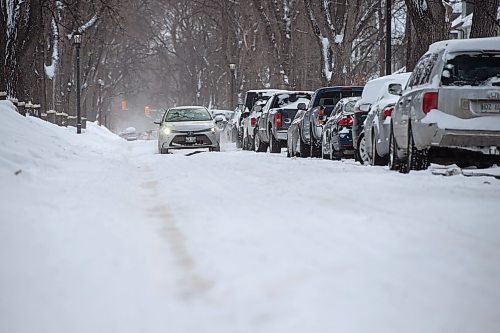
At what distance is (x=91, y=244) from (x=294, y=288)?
1.89 m

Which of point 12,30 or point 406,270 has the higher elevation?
point 12,30

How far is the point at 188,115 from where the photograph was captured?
85.3ft

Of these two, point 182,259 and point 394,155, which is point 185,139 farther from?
point 182,259

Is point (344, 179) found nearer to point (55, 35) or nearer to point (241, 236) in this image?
point (241, 236)

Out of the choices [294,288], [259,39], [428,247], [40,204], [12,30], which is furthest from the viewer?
[259,39]

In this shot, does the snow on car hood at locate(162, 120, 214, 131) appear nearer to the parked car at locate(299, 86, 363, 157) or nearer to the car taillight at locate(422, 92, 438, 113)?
the parked car at locate(299, 86, 363, 157)

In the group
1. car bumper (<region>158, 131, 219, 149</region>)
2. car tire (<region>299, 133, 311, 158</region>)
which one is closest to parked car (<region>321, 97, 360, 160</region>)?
car tire (<region>299, 133, 311, 158</region>)

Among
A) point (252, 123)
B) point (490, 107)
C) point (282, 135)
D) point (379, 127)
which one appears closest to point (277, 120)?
point (282, 135)

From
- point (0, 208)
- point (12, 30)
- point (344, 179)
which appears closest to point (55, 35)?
point (12, 30)

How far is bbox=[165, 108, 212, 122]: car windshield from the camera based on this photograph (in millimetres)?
25663

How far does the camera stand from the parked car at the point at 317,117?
2000cm

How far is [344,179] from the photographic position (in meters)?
10.8

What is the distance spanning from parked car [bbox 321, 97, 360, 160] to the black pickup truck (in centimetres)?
537

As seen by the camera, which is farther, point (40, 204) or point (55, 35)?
point (55, 35)
